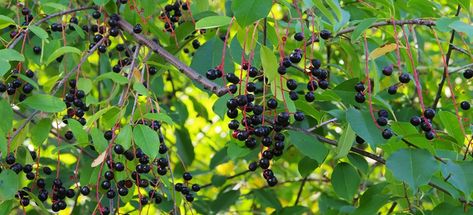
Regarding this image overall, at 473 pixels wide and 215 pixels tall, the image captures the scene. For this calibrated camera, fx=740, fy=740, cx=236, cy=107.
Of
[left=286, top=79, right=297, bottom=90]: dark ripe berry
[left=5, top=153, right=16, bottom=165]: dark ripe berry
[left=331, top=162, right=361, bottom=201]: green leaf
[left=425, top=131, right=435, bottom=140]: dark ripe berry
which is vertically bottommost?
[left=331, top=162, right=361, bottom=201]: green leaf

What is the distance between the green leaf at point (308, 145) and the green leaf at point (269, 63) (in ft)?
1.06

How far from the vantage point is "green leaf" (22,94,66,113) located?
1.81 metres

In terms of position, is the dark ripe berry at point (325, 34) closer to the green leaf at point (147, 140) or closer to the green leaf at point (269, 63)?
the green leaf at point (269, 63)

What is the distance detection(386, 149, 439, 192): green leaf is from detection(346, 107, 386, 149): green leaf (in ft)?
0.25

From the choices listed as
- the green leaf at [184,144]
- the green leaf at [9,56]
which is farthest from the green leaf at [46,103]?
the green leaf at [184,144]

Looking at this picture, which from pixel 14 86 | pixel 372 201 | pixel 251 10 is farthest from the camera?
pixel 372 201

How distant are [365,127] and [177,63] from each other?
0.55 metres

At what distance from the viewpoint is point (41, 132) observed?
6.41 feet

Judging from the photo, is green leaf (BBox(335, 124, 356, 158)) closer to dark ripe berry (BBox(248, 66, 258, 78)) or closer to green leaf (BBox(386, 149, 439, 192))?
green leaf (BBox(386, 149, 439, 192))

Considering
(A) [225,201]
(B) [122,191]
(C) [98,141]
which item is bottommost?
(A) [225,201]

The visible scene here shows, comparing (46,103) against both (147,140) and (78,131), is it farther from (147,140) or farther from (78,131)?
(147,140)

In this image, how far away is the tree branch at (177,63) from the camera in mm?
1872

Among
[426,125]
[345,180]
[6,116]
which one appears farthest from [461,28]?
[6,116]

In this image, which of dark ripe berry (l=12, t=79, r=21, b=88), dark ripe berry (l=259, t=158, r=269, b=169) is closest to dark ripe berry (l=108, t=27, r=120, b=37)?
dark ripe berry (l=12, t=79, r=21, b=88)
